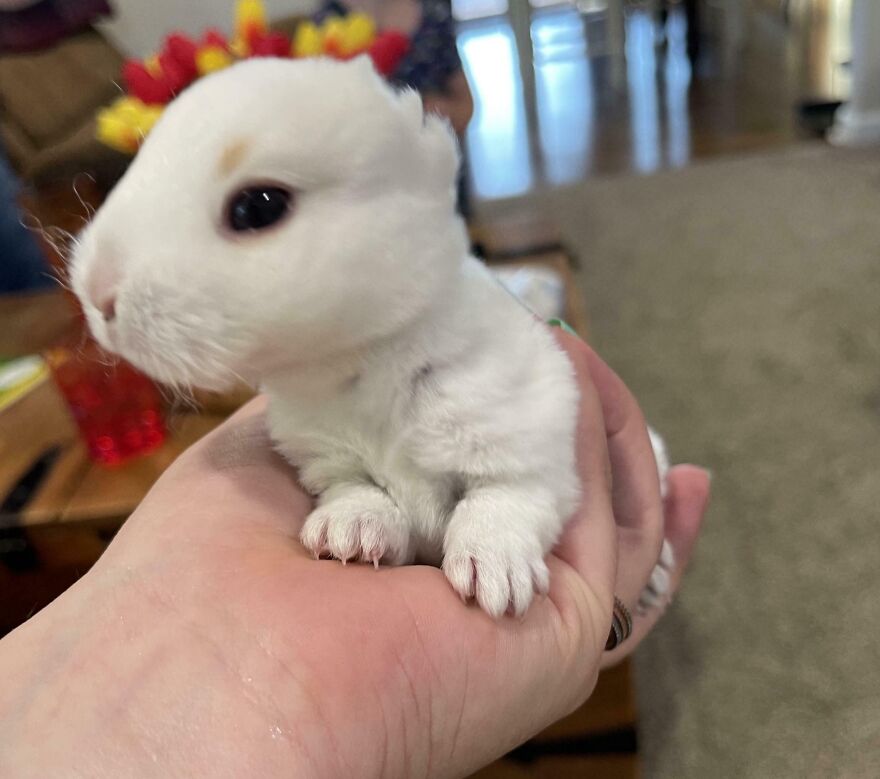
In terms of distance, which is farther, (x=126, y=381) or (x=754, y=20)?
(x=754, y=20)

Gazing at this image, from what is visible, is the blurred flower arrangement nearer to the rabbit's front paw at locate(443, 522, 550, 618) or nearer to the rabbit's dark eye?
the rabbit's dark eye

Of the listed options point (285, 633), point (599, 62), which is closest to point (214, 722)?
point (285, 633)

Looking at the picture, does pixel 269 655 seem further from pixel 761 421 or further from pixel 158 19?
pixel 158 19

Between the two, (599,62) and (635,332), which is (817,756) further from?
(599,62)

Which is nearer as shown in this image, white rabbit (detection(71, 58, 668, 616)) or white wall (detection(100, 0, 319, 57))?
white rabbit (detection(71, 58, 668, 616))

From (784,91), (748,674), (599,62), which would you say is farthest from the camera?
(599,62)

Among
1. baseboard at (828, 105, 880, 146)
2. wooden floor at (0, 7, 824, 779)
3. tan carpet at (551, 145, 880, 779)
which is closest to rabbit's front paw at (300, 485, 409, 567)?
tan carpet at (551, 145, 880, 779)
